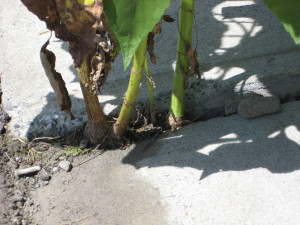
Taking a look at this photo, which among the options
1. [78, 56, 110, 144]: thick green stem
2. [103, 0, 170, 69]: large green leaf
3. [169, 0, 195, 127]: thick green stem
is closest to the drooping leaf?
[103, 0, 170, 69]: large green leaf

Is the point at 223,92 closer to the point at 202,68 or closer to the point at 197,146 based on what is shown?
the point at 202,68

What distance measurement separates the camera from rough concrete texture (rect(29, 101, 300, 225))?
1712mm

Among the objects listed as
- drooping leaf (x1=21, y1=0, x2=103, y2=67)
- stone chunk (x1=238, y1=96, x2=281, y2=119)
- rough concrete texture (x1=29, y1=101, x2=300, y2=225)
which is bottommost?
rough concrete texture (x1=29, y1=101, x2=300, y2=225)

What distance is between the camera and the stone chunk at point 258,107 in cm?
200

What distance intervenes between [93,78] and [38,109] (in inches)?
23.2

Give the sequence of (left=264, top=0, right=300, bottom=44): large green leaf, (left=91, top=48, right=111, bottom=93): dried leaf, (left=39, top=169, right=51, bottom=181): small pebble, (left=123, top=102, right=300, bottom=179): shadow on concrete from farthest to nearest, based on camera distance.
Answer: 1. (left=39, top=169, right=51, bottom=181): small pebble
2. (left=123, top=102, right=300, bottom=179): shadow on concrete
3. (left=91, top=48, right=111, bottom=93): dried leaf
4. (left=264, top=0, right=300, bottom=44): large green leaf

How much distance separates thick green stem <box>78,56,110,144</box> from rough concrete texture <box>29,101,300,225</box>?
0.09 metres

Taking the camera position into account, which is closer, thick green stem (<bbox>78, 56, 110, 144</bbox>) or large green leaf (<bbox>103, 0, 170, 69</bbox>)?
large green leaf (<bbox>103, 0, 170, 69</bbox>)

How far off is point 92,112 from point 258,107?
61 cm

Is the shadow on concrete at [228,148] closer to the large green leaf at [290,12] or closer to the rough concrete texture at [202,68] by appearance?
the rough concrete texture at [202,68]

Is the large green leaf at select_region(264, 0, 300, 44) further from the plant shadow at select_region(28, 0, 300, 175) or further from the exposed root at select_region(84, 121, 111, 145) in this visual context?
Answer: the exposed root at select_region(84, 121, 111, 145)

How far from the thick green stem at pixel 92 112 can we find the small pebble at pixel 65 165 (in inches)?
4.8

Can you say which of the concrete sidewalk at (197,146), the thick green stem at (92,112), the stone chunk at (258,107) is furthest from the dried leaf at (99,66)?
the stone chunk at (258,107)

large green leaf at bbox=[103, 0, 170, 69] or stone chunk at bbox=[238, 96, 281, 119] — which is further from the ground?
large green leaf at bbox=[103, 0, 170, 69]
